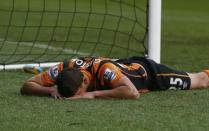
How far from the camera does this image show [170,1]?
24.5 m

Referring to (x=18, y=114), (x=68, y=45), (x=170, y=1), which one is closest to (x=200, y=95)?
(x=18, y=114)

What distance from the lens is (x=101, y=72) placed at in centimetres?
604

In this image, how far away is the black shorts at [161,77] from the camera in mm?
6520

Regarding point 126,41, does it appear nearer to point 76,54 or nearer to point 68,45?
point 68,45

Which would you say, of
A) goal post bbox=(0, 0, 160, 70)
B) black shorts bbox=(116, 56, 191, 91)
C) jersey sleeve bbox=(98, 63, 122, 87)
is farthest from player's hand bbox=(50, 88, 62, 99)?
goal post bbox=(0, 0, 160, 70)

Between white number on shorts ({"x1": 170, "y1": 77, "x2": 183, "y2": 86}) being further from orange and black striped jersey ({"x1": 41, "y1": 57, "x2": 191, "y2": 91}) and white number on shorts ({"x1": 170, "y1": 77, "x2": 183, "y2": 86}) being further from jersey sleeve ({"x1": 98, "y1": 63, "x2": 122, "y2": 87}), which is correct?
jersey sleeve ({"x1": 98, "y1": 63, "x2": 122, "y2": 87})

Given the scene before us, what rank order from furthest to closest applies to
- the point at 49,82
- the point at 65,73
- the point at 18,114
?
the point at 49,82 → the point at 65,73 → the point at 18,114

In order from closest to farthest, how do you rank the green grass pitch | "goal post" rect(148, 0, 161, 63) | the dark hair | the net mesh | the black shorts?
the green grass pitch < the dark hair < the black shorts < "goal post" rect(148, 0, 161, 63) < the net mesh

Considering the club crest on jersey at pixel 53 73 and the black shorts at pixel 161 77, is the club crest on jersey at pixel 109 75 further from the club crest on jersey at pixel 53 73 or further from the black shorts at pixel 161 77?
the black shorts at pixel 161 77

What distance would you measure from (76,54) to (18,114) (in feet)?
14.7

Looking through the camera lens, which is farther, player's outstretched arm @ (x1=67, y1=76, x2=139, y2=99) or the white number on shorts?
the white number on shorts

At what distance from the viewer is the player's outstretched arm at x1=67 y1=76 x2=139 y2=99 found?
5.99 m

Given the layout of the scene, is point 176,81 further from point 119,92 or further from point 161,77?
point 119,92

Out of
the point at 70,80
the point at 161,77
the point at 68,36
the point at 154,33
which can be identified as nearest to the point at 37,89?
the point at 70,80
